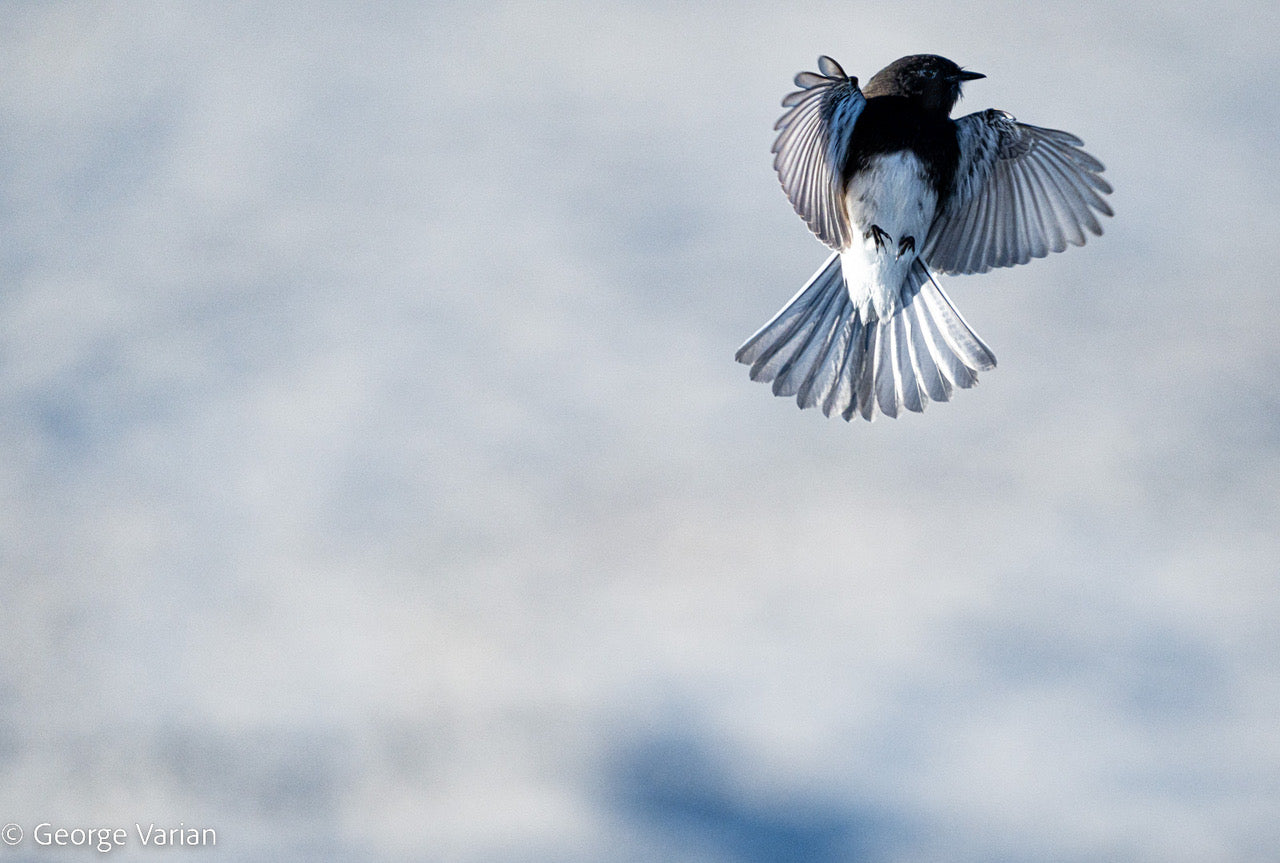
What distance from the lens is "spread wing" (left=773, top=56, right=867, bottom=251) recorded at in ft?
10.7

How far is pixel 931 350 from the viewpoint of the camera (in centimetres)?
379

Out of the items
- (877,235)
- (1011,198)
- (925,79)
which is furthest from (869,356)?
(925,79)

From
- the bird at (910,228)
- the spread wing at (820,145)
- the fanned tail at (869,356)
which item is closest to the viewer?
the spread wing at (820,145)

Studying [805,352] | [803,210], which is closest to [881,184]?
[803,210]

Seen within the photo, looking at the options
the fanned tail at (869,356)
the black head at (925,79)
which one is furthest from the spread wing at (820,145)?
the fanned tail at (869,356)

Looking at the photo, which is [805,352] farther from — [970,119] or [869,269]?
[970,119]

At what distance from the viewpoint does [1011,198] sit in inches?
151

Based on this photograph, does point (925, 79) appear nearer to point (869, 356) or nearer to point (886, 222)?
point (886, 222)

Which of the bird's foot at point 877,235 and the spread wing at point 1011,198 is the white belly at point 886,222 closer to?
the bird's foot at point 877,235

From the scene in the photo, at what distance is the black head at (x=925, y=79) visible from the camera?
143 inches

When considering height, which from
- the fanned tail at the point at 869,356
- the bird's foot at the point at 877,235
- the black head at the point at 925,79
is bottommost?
the fanned tail at the point at 869,356

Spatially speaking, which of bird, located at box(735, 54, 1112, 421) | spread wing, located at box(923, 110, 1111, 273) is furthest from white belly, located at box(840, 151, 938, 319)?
spread wing, located at box(923, 110, 1111, 273)

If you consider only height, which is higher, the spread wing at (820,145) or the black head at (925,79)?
the black head at (925,79)

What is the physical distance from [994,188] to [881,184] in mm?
409
